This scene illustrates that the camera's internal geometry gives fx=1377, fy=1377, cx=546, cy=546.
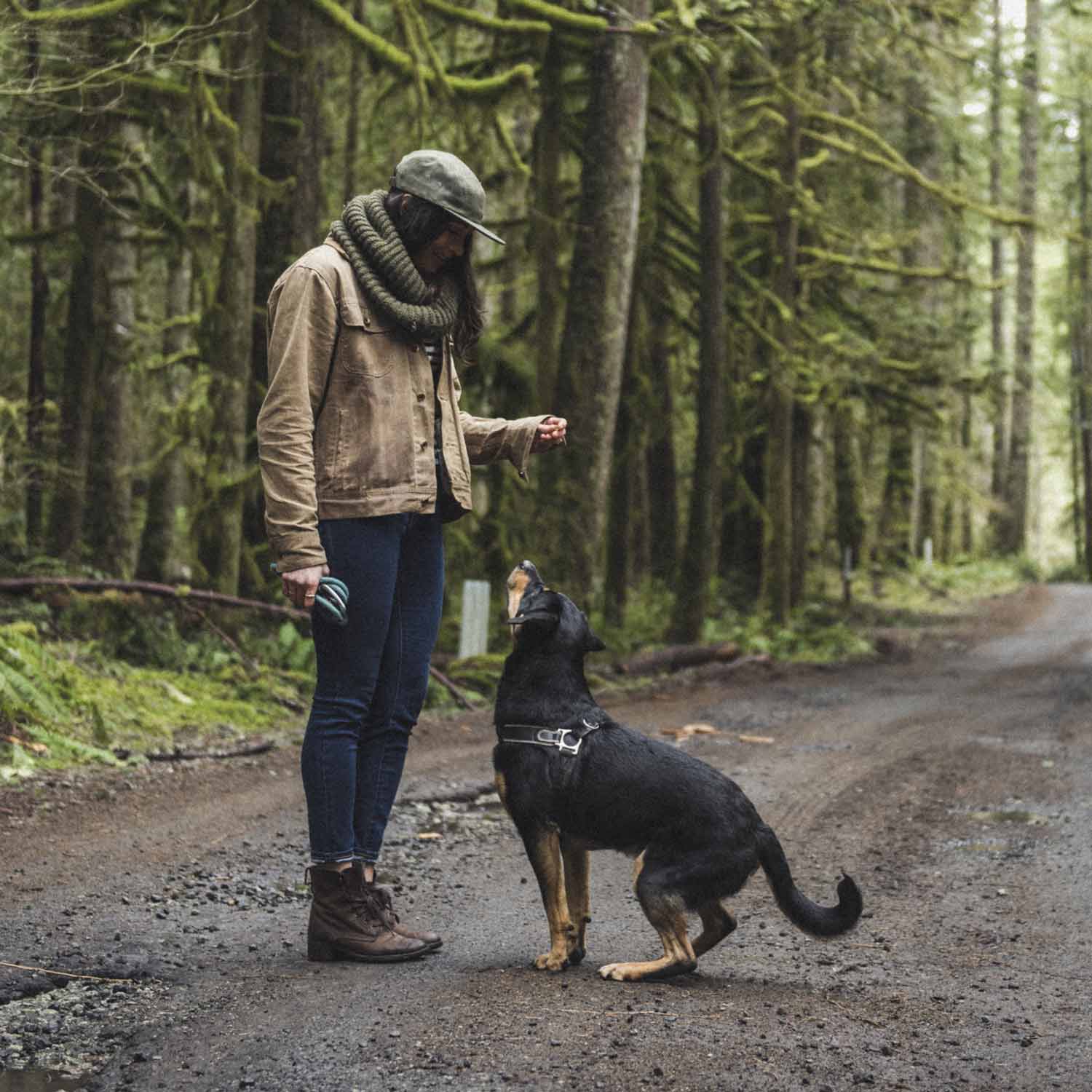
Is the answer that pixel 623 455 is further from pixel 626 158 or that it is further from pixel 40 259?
pixel 40 259

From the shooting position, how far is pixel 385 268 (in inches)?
175

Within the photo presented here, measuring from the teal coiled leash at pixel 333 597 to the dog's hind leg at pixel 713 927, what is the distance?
151 cm

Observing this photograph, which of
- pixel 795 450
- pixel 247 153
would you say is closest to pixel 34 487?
pixel 247 153

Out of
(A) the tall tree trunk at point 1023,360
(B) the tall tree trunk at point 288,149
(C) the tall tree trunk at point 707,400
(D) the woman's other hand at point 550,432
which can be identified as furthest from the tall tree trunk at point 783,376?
(A) the tall tree trunk at point 1023,360

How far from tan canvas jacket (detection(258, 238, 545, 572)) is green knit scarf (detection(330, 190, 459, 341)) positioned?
0.05 meters

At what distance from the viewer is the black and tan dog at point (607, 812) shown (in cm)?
432

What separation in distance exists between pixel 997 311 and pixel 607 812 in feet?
155

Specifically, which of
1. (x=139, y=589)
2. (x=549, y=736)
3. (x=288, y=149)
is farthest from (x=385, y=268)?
(x=288, y=149)

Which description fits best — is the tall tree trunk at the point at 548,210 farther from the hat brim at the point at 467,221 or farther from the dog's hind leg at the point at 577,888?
the dog's hind leg at the point at 577,888

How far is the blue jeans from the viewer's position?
448 cm

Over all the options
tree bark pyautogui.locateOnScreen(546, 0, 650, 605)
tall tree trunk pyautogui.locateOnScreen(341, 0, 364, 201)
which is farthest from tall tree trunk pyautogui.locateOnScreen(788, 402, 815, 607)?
tree bark pyautogui.locateOnScreen(546, 0, 650, 605)

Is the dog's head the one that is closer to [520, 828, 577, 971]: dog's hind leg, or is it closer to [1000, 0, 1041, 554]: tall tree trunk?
[520, 828, 577, 971]: dog's hind leg

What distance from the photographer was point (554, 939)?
4410mm

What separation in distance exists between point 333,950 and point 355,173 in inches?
586
